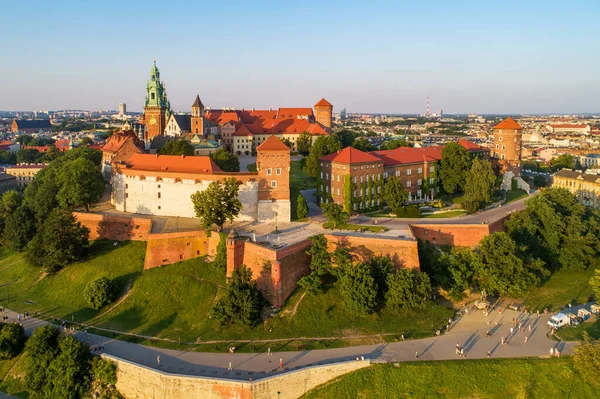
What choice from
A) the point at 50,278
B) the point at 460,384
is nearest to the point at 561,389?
the point at 460,384

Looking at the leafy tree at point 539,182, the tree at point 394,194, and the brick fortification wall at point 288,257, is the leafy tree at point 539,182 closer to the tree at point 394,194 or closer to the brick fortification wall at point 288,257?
the tree at point 394,194

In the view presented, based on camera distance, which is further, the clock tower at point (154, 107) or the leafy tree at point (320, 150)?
the clock tower at point (154, 107)

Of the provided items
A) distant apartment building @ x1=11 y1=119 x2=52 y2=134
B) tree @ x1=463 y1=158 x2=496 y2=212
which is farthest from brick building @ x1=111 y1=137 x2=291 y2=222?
distant apartment building @ x1=11 y1=119 x2=52 y2=134

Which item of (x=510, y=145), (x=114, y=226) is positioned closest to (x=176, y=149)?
(x=114, y=226)

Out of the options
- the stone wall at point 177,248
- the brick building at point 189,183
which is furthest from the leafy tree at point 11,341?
the brick building at point 189,183

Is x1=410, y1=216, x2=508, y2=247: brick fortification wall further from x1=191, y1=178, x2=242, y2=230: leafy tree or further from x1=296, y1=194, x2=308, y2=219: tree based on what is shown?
x1=191, y1=178, x2=242, y2=230: leafy tree

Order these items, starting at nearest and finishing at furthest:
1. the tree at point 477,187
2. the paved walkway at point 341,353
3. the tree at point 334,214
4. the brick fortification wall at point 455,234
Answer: the paved walkway at point 341,353, the brick fortification wall at point 455,234, the tree at point 334,214, the tree at point 477,187
